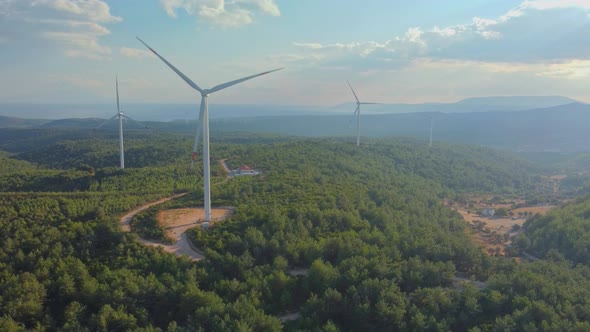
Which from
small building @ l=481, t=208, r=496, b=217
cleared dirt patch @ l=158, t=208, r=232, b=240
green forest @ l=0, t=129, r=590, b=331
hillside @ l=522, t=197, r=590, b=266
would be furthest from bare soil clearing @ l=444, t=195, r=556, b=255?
cleared dirt patch @ l=158, t=208, r=232, b=240

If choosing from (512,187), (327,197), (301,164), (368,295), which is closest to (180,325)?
(368,295)

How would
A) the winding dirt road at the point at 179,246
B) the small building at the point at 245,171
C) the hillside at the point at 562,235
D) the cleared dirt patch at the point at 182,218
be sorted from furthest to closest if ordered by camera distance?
the small building at the point at 245,171, the hillside at the point at 562,235, the cleared dirt patch at the point at 182,218, the winding dirt road at the point at 179,246

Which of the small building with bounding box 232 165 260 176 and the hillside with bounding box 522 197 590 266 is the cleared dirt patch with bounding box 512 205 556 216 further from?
the small building with bounding box 232 165 260 176

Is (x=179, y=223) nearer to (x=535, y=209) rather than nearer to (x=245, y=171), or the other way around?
(x=245, y=171)

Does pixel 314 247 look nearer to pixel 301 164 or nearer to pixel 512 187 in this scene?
pixel 301 164

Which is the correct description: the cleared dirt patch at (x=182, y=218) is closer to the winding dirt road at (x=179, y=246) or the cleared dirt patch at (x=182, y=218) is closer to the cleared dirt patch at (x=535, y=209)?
the winding dirt road at (x=179, y=246)

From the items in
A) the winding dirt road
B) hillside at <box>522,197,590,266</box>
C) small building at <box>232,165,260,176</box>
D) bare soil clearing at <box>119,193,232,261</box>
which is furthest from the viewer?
small building at <box>232,165,260,176</box>

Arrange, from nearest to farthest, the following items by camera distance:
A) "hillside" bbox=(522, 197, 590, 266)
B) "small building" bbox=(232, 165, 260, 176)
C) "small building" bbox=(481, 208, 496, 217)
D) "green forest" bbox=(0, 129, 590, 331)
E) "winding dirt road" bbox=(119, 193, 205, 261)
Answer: "green forest" bbox=(0, 129, 590, 331) → "winding dirt road" bbox=(119, 193, 205, 261) → "hillside" bbox=(522, 197, 590, 266) → "small building" bbox=(232, 165, 260, 176) → "small building" bbox=(481, 208, 496, 217)

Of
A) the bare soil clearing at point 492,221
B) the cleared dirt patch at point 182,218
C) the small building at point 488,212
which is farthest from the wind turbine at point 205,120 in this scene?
the small building at point 488,212
